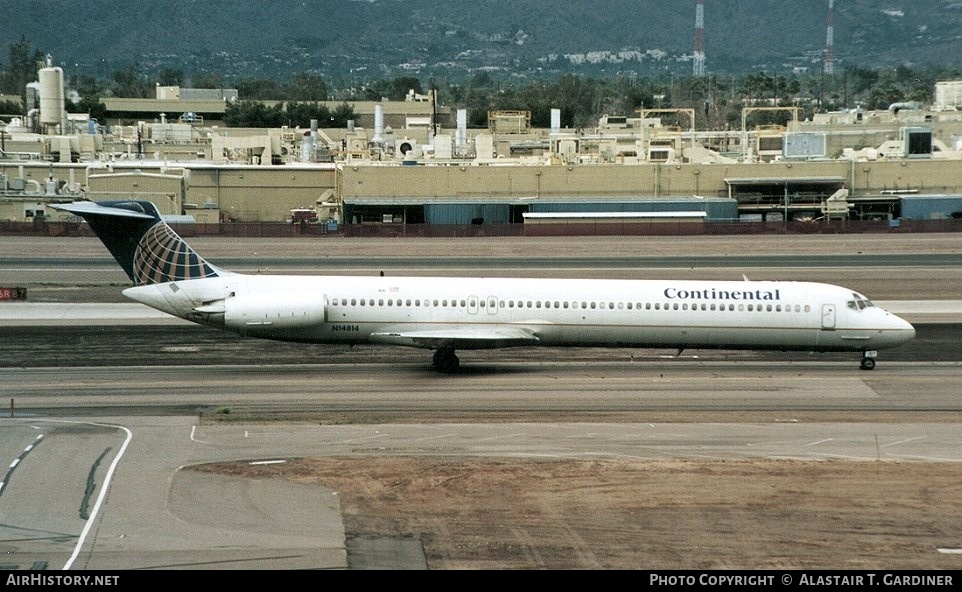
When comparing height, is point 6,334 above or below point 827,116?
below

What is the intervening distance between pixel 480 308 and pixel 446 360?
1933 mm

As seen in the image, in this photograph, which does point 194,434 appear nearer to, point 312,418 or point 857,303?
point 312,418

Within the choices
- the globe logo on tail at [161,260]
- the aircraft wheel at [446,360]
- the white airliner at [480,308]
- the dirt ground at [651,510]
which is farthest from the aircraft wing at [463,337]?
the dirt ground at [651,510]

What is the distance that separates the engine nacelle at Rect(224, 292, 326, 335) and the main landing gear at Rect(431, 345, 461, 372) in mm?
3740

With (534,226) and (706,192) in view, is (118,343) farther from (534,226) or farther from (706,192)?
(706,192)

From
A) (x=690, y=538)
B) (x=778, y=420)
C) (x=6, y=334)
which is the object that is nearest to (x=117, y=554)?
(x=690, y=538)

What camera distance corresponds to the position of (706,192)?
89.1 m

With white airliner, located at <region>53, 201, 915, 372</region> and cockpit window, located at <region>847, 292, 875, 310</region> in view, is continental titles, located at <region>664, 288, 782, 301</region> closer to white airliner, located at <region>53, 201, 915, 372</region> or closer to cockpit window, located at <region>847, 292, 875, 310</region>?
white airliner, located at <region>53, 201, 915, 372</region>

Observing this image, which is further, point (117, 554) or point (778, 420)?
point (778, 420)

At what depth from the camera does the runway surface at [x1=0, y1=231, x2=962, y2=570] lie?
2247cm

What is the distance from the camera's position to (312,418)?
3241 cm

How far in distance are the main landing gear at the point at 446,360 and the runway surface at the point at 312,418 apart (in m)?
0.62

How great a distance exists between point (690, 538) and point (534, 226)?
188ft

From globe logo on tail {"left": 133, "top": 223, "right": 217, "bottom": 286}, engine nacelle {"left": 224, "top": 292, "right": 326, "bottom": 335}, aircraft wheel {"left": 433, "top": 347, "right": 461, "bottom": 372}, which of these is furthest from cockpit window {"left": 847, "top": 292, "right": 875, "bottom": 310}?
globe logo on tail {"left": 133, "top": 223, "right": 217, "bottom": 286}
